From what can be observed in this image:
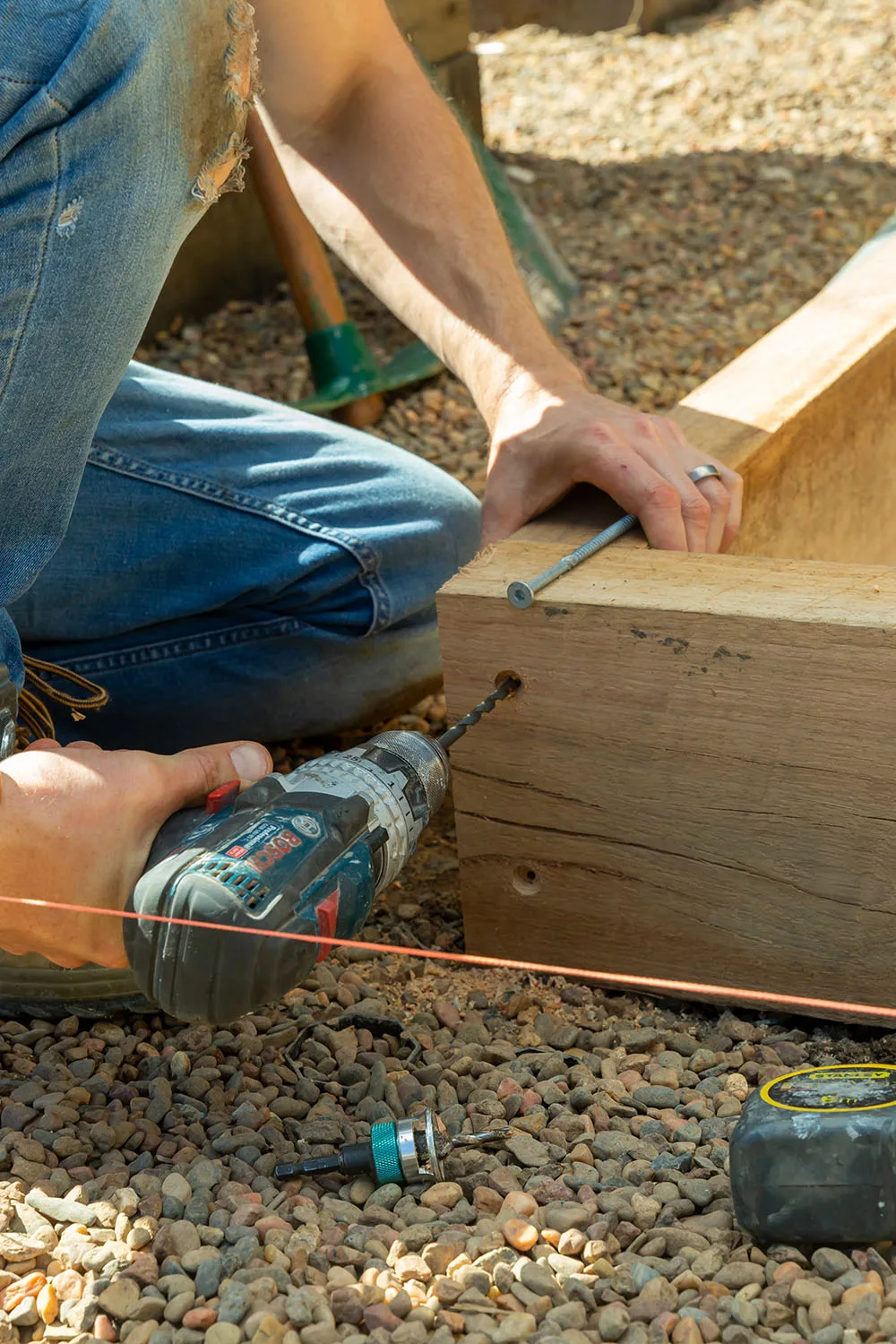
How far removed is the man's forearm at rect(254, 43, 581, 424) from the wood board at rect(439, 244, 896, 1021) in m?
0.27

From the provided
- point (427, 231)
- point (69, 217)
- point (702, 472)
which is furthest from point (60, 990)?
point (427, 231)

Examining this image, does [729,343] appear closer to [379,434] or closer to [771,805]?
[379,434]

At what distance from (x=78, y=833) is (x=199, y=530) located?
2.97 feet

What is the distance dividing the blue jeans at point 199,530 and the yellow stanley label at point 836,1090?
Result: 0.90 m

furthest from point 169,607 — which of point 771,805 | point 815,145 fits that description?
point 815,145

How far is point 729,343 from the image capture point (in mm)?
3596

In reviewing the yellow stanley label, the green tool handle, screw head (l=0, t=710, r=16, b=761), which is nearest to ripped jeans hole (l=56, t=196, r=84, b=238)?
screw head (l=0, t=710, r=16, b=761)

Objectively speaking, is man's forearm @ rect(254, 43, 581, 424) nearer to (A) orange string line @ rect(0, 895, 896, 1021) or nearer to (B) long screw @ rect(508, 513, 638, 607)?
(B) long screw @ rect(508, 513, 638, 607)

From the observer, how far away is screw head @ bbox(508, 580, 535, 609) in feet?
5.00

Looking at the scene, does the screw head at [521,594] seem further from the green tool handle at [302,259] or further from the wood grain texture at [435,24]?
the wood grain texture at [435,24]

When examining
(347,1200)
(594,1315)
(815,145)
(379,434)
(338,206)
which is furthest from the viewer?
(815,145)

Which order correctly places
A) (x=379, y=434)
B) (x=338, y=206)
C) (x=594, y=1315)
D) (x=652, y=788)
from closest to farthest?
(x=594, y=1315) < (x=652, y=788) < (x=338, y=206) < (x=379, y=434)

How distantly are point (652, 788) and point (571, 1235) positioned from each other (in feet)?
1.62

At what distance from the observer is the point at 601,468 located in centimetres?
167
